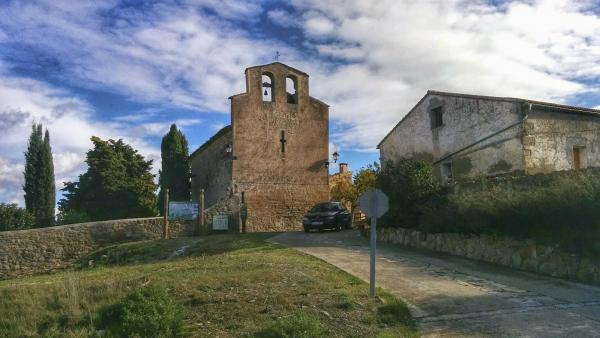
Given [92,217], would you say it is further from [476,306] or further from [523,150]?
[476,306]

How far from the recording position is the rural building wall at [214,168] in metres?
28.4

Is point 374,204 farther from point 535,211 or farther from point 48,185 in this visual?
point 48,185

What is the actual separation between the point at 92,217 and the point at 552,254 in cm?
3306

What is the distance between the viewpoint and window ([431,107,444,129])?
2264cm

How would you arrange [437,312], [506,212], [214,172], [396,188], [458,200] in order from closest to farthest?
[437,312]
[506,212]
[458,200]
[396,188]
[214,172]

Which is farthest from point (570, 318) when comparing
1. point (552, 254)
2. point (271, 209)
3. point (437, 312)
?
point (271, 209)

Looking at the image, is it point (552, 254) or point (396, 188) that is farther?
point (396, 188)

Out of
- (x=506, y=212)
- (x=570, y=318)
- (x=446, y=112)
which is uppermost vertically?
(x=446, y=112)

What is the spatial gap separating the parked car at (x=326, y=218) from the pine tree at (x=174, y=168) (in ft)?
55.7

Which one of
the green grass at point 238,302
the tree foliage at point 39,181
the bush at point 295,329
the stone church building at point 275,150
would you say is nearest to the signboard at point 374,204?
the green grass at point 238,302

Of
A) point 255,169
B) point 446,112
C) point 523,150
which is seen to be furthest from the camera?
point 255,169

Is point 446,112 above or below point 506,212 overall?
above

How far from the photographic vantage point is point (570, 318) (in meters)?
7.27

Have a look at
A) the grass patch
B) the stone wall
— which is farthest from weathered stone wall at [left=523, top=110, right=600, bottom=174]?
the stone wall
